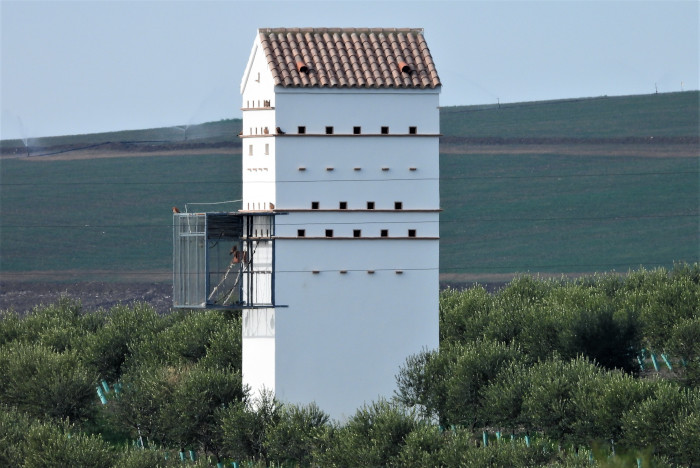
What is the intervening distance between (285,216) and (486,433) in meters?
11.9

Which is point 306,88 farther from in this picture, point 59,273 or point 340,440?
point 59,273

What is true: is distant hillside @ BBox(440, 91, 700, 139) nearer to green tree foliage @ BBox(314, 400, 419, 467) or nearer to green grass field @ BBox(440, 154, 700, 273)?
green grass field @ BBox(440, 154, 700, 273)

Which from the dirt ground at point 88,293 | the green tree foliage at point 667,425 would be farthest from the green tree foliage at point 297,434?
the dirt ground at point 88,293

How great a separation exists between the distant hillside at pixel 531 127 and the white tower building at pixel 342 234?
94218 mm

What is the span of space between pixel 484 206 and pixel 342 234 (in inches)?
3432

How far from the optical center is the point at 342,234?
54812mm

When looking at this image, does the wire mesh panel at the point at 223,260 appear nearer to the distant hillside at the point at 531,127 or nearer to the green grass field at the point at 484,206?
the green grass field at the point at 484,206

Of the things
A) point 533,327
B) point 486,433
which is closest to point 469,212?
point 533,327

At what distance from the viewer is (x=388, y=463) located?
5138cm

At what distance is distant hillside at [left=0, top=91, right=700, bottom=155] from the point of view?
152 metres

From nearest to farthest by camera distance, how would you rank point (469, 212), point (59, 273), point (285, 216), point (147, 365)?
point (285, 216) → point (147, 365) → point (59, 273) → point (469, 212)

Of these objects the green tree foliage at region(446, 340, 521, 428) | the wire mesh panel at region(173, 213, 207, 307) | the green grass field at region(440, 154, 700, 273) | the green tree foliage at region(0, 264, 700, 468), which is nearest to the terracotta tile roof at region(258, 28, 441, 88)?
the wire mesh panel at region(173, 213, 207, 307)

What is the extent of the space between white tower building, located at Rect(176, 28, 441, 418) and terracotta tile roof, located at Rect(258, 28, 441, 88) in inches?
3.5

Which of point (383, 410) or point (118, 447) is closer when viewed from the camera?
point (383, 410)
